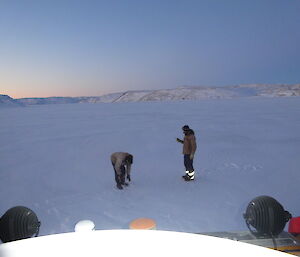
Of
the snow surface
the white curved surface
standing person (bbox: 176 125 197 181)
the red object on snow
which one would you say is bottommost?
the snow surface

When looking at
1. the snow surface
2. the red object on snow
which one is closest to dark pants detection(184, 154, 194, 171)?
the snow surface

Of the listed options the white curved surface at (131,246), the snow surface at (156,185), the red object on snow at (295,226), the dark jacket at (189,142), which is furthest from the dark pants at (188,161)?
the white curved surface at (131,246)

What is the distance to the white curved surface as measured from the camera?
0.86 meters

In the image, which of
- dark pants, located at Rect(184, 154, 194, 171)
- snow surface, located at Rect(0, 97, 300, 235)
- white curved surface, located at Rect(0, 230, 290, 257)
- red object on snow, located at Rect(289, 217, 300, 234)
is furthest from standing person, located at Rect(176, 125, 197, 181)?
white curved surface, located at Rect(0, 230, 290, 257)

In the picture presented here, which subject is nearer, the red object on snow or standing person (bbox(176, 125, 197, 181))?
the red object on snow

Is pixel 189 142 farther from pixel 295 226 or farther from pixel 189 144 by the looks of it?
pixel 295 226

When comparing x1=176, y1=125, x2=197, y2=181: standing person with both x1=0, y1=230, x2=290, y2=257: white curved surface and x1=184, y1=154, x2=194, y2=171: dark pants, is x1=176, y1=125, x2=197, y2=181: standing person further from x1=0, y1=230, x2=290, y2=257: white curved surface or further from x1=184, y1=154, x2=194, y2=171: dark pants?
x1=0, y1=230, x2=290, y2=257: white curved surface

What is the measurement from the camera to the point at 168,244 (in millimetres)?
906

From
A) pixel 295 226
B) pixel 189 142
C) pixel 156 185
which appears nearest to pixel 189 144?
pixel 189 142

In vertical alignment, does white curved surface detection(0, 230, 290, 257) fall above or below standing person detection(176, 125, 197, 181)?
above

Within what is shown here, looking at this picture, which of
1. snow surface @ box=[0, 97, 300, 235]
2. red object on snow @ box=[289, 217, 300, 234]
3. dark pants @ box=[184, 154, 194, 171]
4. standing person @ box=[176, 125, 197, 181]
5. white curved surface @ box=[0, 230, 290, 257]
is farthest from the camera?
dark pants @ box=[184, 154, 194, 171]

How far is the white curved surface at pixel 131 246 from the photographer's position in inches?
33.9

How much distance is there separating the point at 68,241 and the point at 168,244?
1.26 feet

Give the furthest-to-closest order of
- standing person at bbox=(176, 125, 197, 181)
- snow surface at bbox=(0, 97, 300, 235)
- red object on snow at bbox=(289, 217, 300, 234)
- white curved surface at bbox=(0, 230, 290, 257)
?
1. standing person at bbox=(176, 125, 197, 181)
2. snow surface at bbox=(0, 97, 300, 235)
3. red object on snow at bbox=(289, 217, 300, 234)
4. white curved surface at bbox=(0, 230, 290, 257)
